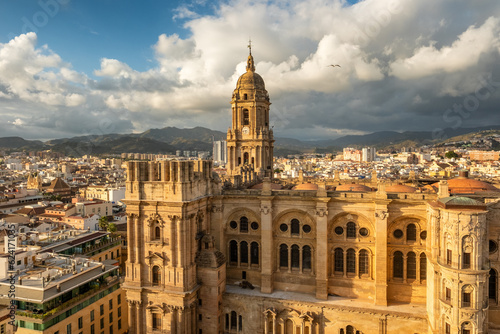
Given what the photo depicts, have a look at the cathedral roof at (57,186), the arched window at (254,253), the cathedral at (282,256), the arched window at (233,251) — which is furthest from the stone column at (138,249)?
the cathedral roof at (57,186)

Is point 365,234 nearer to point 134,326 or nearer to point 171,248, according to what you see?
point 171,248

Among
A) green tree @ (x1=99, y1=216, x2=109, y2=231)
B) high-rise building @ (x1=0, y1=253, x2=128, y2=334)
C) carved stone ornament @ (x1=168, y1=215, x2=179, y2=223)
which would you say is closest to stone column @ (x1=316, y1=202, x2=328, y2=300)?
carved stone ornament @ (x1=168, y1=215, x2=179, y2=223)

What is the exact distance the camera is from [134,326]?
3250 centimetres

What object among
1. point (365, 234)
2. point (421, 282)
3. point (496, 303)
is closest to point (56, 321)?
point (365, 234)

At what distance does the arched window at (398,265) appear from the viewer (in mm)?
31734

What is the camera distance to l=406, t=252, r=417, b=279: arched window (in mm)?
31406

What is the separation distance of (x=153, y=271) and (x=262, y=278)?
10346 mm

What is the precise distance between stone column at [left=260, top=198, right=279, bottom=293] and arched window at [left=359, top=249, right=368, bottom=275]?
8408mm

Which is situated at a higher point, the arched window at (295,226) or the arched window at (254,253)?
the arched window at (295,226)

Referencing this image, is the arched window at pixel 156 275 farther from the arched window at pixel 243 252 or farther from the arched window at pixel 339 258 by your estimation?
the arched window at pixel 339 258

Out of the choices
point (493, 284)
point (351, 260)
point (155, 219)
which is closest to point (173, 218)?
point (155, 219)

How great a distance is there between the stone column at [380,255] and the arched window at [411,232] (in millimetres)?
2410

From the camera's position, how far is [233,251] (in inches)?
1417

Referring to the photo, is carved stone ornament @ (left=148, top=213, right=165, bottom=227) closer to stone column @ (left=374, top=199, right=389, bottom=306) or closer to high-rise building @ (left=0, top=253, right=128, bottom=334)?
high-rise building @ (left=0, top=253, right=128, bottom=334)
